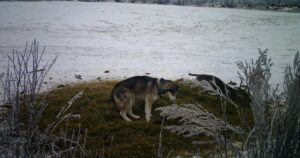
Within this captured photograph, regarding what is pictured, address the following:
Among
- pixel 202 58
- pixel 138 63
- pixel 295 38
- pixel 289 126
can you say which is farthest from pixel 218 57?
pixel 289 126

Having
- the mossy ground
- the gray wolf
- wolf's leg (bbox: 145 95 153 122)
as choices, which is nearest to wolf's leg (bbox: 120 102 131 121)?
the gray wolf

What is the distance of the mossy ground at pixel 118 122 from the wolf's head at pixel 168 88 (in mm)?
356

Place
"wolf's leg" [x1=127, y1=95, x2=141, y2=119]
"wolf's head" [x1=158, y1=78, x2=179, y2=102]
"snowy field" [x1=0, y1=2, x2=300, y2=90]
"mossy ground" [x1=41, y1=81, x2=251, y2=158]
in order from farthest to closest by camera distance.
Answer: "snowy field" [x1=0, y1=2, x2=300, y2=90] < "wolf's head" [x1=158, y1=78, x2=179, y2=102] < "wolf's leg" [x1=127, y1=95, x2=141, y2=119] < "mossy ground" [x1=41, y1=81, x2=251, y2=158]

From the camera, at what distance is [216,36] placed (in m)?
18.0

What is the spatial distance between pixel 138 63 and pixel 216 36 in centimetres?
629

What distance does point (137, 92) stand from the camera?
313 inches

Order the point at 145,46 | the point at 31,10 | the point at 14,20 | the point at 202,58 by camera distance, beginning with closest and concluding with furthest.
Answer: the point at 202,58 → the point at 145,46 → the point at 14,20 → the point at 31,10

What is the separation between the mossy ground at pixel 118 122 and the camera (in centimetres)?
650

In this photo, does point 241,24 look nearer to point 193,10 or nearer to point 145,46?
point 193,10

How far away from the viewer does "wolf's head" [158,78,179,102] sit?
8.20 metres

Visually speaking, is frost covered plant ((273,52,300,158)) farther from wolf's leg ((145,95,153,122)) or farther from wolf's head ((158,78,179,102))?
wolf's head ((158,78,179,102))

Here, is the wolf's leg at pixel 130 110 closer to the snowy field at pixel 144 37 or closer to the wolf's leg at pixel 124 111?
the wolf's leg at pixel 124 111

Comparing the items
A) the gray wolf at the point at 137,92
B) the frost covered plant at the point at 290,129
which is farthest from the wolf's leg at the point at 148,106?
the frost covered plant at the point at 290,129

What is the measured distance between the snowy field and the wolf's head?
305 cm
